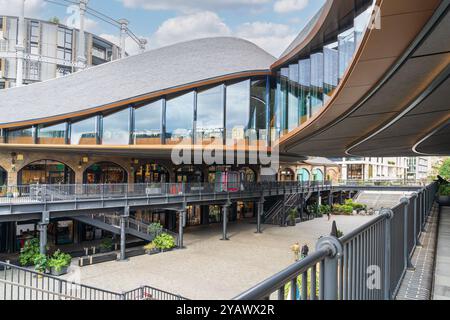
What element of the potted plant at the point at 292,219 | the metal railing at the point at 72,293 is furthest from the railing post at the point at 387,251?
the potted plant at the point at 292,219

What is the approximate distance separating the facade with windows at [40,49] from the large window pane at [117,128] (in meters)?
31.6

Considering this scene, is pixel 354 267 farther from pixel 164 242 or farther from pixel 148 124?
pixel 148 124

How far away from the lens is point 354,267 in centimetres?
281

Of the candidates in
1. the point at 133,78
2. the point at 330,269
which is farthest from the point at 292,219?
the point at 330,269

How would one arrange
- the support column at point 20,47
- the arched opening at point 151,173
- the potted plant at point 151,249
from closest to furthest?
the potted plant at point 151,249
the arched opening at point 151,173
the support column at point 20,47

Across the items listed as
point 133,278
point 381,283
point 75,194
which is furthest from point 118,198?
point 381,283

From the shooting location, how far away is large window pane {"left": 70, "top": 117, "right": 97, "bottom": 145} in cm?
2491

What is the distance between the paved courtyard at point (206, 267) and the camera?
16453mm

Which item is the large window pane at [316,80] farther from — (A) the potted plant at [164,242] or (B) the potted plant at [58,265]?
(B) the potted plant at [58,265]

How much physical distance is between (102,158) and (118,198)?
8.80m

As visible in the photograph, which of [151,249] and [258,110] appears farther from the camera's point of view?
[258,110]

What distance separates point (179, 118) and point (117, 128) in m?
4.81

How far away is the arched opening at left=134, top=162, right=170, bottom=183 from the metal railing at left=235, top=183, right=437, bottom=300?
28.5 m

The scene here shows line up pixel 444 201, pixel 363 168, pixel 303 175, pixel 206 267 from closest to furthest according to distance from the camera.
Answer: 1. pixel 444 201
2. pixel 206 267
3. pixel 303 175
4. pixel 363 168
